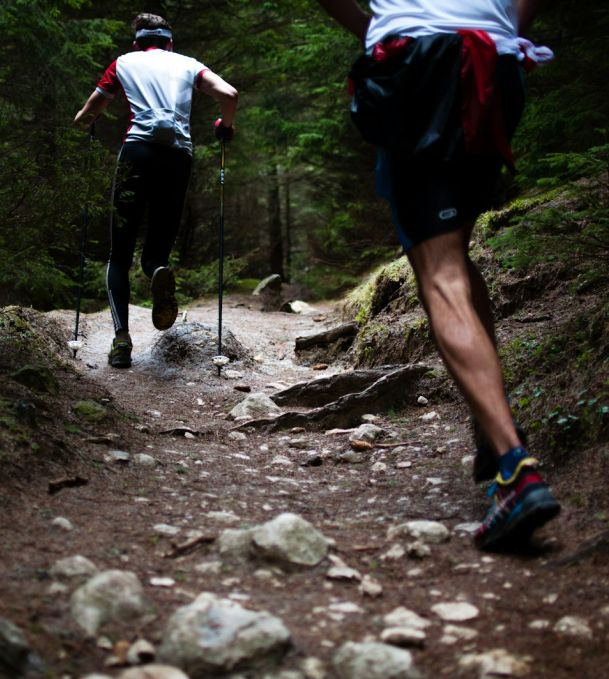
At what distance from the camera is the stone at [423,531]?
7.27 ft

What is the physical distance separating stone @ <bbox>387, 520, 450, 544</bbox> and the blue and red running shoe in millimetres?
125

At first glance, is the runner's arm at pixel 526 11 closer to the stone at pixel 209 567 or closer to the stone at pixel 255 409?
the stone at pixel 209 567

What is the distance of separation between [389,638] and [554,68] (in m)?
6.07

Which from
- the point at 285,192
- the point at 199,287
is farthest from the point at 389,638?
the point at 285,192

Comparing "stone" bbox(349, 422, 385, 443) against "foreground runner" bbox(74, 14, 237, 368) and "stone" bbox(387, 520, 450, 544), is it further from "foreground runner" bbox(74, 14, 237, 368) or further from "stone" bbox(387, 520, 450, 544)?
"foreground runner" bbox(74, 14, 237, 368)

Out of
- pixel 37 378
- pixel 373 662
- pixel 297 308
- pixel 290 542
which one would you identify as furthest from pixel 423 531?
pixel 297 308

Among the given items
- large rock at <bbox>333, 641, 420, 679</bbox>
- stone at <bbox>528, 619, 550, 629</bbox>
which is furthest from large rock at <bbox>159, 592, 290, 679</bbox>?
stone at <bbox>528, 619, 550, 629</bbox>

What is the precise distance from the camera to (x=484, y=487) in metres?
2.77

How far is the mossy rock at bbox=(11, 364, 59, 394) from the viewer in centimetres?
346

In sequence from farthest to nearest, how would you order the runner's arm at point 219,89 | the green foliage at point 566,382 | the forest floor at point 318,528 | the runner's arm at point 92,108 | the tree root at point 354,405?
the runner's arm at point 219,89 < the runner's arm at point 92,108 < the tree root at point 354,405 < the green foliage at point 566,382 < the forest floor at point 318,528

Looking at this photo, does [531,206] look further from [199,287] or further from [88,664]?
[199,287]

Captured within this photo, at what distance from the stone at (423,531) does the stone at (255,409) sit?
2350 mm

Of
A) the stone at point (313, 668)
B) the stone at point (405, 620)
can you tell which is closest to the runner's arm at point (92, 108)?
the stone at point (405, 620)

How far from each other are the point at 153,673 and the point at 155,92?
501cm
